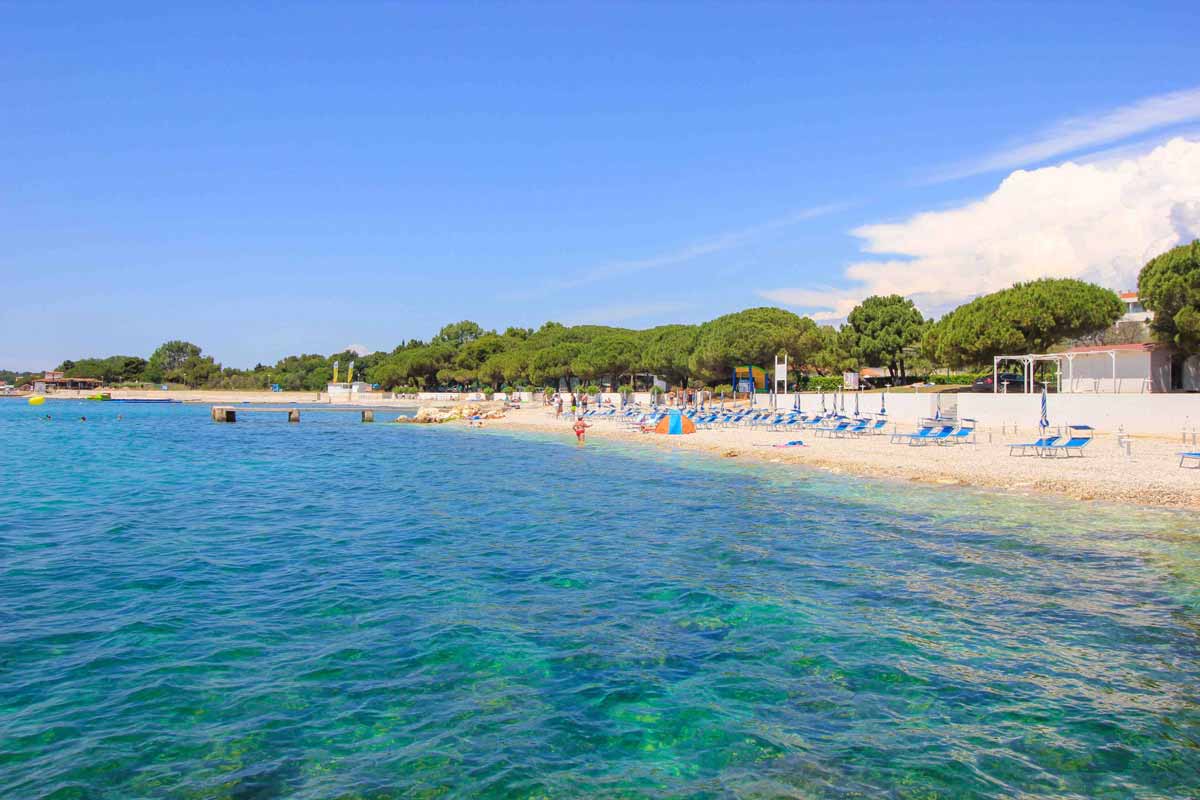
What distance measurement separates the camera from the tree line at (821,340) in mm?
29094

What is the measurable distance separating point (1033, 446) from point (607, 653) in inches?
609

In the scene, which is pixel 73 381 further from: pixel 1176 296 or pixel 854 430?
pixel 1176 296

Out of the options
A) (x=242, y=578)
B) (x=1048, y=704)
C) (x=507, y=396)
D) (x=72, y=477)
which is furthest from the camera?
(x=507, y=396)

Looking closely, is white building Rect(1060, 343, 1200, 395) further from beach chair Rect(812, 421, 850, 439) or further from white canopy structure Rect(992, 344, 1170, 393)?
beach chair Rect(812, 421, 850, 439)

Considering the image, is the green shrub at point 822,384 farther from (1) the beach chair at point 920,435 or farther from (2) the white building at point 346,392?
(2) the white building at point 346,392

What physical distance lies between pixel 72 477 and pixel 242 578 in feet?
47.5

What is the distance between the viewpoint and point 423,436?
3653 centimetres

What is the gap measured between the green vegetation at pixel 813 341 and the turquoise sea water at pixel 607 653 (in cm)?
2362

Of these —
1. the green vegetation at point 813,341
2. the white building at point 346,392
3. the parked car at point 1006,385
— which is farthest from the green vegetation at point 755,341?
the white building at point 346,392

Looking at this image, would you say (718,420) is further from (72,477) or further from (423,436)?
(72,477)

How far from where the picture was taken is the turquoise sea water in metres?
4.52

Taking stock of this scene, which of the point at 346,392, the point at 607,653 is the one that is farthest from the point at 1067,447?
the point at 346,392

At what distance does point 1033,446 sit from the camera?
59.7ft

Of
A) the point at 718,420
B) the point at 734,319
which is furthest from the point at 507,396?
the point at 718,420
